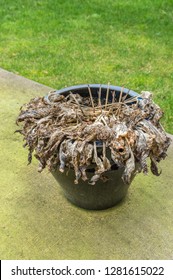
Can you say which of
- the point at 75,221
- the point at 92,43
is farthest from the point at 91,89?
the point at 92,43

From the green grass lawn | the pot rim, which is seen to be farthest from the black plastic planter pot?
the green grass lawn

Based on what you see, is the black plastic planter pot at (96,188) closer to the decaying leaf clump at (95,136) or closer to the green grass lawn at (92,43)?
the decaying leaf clump at (95,136)

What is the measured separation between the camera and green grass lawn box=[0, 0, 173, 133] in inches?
162

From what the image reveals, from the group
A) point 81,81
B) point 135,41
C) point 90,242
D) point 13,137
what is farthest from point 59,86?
point 90,242

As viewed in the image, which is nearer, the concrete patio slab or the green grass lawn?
the concrete patio slab

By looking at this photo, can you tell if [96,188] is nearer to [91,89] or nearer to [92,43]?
[91,89]

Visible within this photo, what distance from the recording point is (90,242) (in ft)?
7.48

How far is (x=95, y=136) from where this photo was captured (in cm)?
207

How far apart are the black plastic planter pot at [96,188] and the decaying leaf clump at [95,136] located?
0.28 ft

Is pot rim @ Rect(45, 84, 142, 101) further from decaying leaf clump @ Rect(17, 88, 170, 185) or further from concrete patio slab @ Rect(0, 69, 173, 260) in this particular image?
concrete patio slab @ Rect(0, 69, 173, 260)

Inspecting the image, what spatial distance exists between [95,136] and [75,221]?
595 mm

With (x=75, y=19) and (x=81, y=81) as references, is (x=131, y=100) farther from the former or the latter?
(x=75, y=19)

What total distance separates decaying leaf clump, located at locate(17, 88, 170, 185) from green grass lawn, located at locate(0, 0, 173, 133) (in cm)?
112

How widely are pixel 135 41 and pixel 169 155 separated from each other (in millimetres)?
2301
